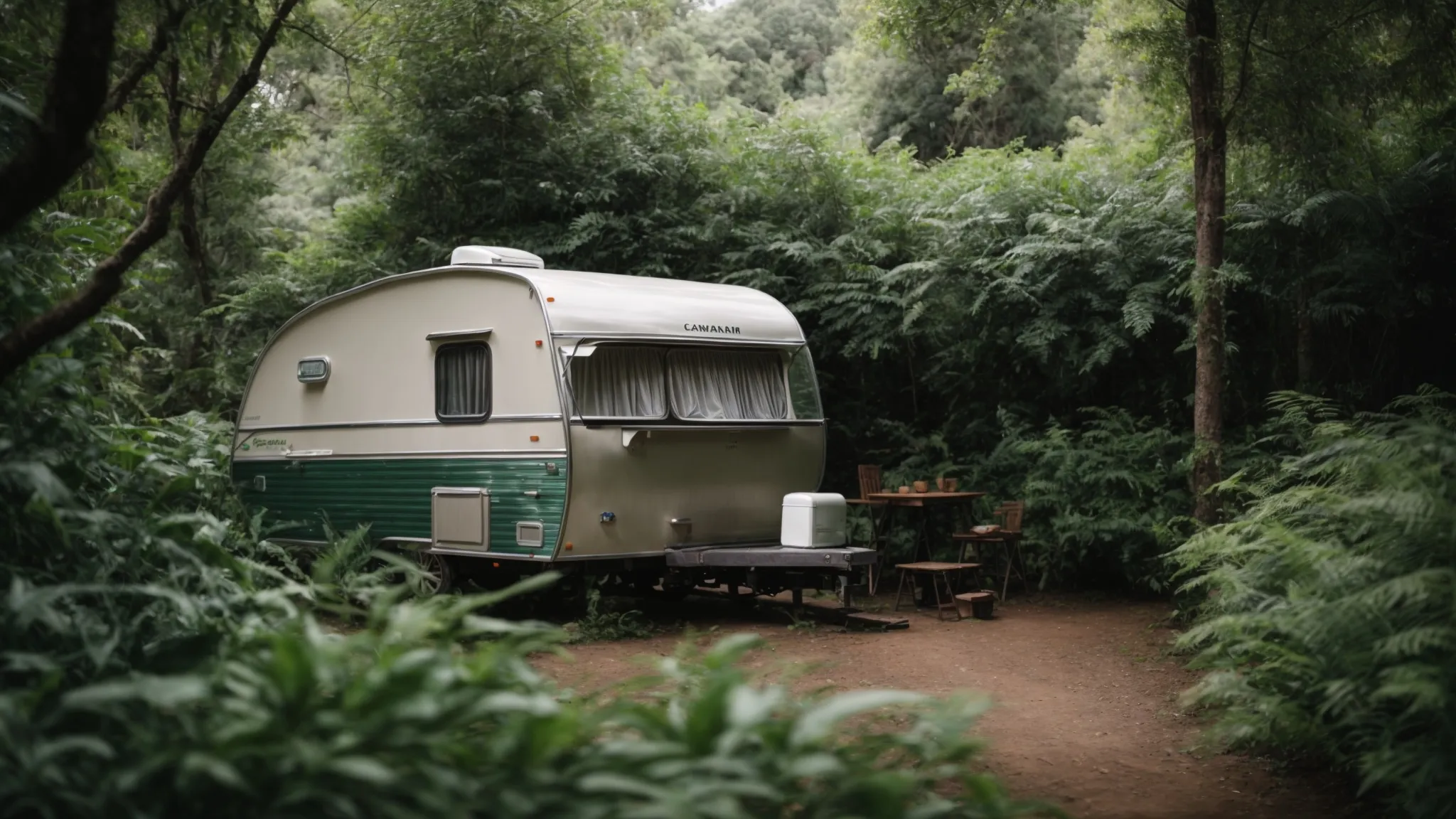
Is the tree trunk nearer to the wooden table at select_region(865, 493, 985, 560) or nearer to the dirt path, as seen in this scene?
the dirt path

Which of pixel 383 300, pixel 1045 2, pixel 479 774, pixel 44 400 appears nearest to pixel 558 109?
pixel 383 300

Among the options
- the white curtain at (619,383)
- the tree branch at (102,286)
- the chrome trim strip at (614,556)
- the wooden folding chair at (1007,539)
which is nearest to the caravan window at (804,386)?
the white curtain at (619,383)

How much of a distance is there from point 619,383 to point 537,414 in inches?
28.3

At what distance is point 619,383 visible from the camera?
9.52 meters

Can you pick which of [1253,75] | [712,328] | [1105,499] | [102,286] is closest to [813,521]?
[712,328]

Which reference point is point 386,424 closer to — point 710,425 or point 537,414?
point 537,414

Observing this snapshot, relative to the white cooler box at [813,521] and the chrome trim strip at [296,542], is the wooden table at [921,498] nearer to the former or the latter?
the white cooler box at [813,521]

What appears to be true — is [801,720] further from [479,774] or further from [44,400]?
Result: [44,400]

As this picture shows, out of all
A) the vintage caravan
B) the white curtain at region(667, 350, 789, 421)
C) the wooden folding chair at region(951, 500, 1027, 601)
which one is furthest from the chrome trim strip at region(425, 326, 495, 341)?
the wooden folding chair at region(951, 500, 1027, 601)

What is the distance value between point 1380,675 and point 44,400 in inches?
197

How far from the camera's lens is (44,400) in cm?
468

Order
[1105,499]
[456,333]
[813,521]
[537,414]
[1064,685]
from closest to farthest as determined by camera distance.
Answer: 1. [1064,685]
2. [537,414]
3. [813,521]
4. [456,333]
5. [1105,499]

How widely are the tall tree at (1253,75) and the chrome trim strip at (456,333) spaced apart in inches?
211

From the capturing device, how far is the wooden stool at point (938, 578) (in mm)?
10141
